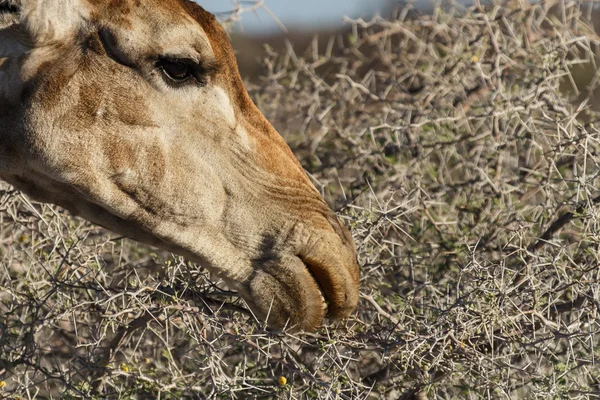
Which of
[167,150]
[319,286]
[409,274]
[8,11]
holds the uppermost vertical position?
[8,11]

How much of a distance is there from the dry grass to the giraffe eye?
651 mm

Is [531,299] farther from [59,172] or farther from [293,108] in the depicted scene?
[293,108]

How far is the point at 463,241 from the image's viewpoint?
327 cm

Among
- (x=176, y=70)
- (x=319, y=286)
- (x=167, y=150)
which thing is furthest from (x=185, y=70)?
(x=319, y=286)

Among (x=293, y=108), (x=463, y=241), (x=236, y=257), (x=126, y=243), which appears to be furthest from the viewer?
(x=293, y=108)

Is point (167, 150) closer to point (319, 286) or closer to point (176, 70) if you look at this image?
point (176, 70)

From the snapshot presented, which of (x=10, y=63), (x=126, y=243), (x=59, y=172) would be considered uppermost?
(x=10, y=63)

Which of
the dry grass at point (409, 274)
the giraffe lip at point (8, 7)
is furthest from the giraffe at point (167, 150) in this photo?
the dry grass at point (409, 274)

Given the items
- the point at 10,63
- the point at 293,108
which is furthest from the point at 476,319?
the point at 293,108

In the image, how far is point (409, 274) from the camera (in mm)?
3307

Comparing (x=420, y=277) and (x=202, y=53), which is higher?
(x=202, y=53)

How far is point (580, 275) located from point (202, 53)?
1342 mm

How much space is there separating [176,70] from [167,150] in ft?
0.76

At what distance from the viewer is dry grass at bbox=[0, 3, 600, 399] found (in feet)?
8.87
